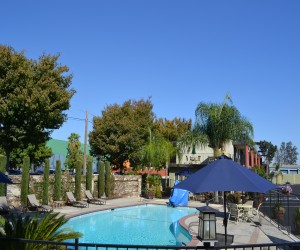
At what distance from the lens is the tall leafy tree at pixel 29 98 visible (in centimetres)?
2094

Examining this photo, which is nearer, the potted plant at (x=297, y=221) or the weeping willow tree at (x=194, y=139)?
the potted plant at (x=297, y=221)

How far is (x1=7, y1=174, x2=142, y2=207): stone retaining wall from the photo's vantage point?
2153cm

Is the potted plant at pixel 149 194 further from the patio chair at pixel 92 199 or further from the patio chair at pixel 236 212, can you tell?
the patio chair at pixel 236 212

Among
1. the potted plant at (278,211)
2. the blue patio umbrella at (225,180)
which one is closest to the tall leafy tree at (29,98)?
the potted plant at (278,211)

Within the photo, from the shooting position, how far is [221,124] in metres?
26.7

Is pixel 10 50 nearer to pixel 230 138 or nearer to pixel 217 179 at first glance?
pixel 230 138

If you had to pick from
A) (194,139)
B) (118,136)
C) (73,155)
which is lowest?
(73,155)

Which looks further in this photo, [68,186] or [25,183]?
[68,186]

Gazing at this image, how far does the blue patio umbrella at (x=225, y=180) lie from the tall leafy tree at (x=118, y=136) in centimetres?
2708

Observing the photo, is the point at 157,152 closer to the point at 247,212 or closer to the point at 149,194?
the point at 149,194

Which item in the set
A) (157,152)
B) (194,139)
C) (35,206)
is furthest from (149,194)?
(35,206)

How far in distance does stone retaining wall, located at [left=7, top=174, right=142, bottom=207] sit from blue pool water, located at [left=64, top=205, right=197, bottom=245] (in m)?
4.05

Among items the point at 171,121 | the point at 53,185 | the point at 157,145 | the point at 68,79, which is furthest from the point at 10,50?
the point at 171,121

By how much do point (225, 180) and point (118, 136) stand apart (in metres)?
28.7
